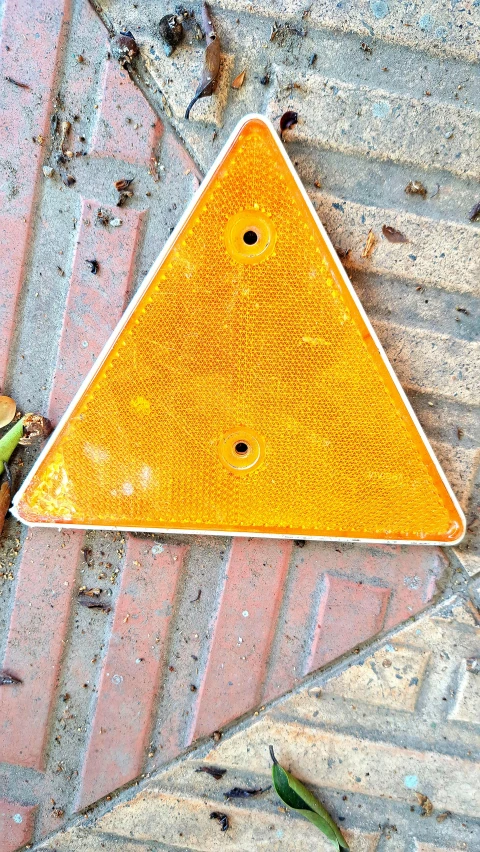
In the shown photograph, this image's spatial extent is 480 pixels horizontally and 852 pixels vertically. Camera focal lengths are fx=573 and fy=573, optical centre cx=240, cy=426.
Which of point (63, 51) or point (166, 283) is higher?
point (63, 51)

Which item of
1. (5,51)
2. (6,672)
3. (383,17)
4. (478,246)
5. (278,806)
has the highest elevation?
(383,17)

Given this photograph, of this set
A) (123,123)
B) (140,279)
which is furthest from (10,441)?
(123,123)

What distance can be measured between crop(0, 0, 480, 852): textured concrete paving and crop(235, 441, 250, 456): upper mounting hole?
20 centimetres

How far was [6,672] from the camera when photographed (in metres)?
1.14

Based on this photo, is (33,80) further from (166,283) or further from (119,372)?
(119,372)

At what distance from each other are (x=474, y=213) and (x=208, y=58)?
1.85 feet

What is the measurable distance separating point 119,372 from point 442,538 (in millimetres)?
666

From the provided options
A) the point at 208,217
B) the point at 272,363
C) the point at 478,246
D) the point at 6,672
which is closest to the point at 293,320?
the point at 272,363

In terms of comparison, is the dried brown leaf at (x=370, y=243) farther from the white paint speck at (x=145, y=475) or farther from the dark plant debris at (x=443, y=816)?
the dark plant debris at (x=443, y=816)

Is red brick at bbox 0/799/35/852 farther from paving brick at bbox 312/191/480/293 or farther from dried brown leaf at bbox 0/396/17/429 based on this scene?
paving brick at bbox 312/191/480/293

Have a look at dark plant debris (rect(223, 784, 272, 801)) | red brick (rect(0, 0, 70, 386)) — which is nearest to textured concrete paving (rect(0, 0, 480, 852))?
red brick (rect(0, 0, 70, 386))

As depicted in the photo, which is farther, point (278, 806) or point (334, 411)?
point (278, 806)

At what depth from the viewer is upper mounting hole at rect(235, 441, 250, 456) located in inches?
41.4

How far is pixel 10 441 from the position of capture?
1.11 meters
